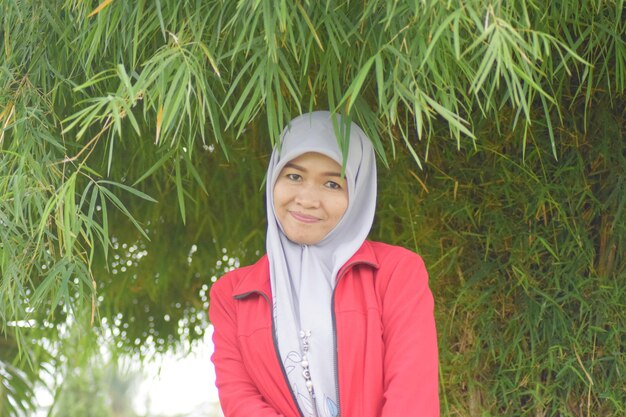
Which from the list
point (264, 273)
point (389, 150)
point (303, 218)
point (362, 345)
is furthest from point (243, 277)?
point (389, 150)

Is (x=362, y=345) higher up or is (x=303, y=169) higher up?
(x=303, y=169)

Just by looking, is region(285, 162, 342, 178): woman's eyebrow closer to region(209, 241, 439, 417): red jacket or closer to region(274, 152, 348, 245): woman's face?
region(274, 152, 348, 245): woman's face

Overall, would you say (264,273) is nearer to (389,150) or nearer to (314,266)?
(314,266)

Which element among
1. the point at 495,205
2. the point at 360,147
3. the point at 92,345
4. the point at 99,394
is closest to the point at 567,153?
the point at 495,205

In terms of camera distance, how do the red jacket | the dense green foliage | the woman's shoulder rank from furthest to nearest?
the woman's shoulder
the red jacket
the dense green foliage

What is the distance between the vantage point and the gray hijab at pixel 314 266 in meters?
1.69

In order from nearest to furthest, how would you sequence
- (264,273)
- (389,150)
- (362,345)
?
1. (362,345)
2. (264,273)
3. (389,150)

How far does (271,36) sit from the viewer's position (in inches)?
56.9

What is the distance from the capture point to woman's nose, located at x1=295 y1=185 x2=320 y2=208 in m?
1.75

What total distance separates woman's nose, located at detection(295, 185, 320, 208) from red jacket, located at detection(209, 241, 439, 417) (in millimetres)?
113

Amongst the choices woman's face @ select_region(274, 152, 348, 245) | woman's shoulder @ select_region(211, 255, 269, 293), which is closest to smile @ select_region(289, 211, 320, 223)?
woman's face @ select_region(274, 152, 348, 245)

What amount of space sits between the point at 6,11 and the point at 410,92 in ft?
2.55

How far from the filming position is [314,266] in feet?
5.77

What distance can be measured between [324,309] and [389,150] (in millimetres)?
646
